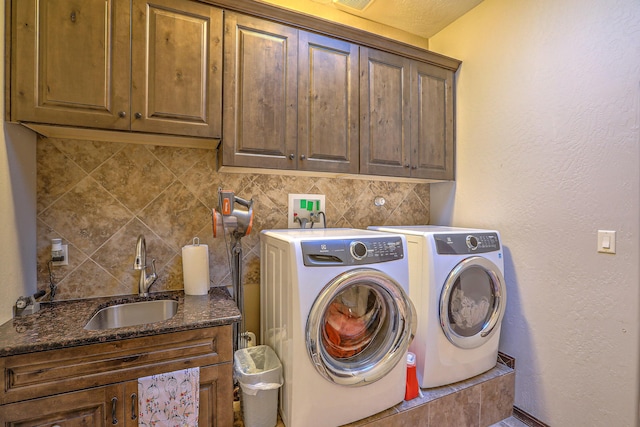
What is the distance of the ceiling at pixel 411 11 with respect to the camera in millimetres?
2205

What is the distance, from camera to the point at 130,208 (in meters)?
1.76

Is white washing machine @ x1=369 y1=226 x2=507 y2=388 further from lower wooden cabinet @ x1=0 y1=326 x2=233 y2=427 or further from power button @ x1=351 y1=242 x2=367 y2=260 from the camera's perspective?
lower wooden cabinet @ x1=0 y1=326 x2=233 y2=427

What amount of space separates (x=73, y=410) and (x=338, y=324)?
1.14m

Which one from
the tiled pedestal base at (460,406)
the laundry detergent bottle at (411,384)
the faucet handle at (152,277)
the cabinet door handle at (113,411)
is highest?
the faucet handle at (152,277)

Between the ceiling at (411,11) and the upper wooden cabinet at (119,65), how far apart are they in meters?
1.18

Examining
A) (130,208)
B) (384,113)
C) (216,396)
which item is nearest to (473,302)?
(384,113)

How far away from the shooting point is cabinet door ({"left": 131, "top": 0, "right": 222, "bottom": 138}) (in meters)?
1.48

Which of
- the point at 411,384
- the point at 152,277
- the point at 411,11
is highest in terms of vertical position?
the point at 411,11

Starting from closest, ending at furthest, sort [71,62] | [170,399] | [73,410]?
[73,410] < [170,399] < [71,62]

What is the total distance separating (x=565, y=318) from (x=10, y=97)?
9.84 feet

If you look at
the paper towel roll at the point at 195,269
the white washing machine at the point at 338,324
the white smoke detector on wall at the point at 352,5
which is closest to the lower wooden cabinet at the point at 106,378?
the white washing machine at the point at 338,324

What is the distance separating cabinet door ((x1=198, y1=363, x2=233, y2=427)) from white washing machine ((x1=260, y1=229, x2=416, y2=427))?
0.26 metres

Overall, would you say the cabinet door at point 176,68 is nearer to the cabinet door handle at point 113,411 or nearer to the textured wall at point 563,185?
the cabinet door handle at point 113,411

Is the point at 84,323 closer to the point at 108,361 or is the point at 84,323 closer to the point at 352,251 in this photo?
the point at 108,361
